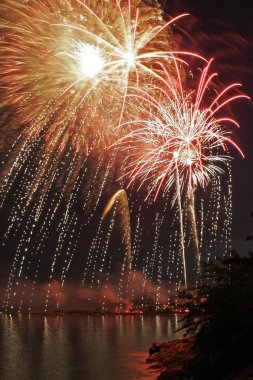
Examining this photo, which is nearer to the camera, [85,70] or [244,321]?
[244,321]

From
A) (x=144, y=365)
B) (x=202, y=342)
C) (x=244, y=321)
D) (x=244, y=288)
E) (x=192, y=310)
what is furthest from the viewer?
(x=144, y=365)

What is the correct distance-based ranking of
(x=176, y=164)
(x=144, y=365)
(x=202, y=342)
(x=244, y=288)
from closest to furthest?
1. (x=244, y=288)
2. (x=202, y=342)
3. (x=176, y=164)
4. (x=144, y=365)

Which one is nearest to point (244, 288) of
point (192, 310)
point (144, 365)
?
point (192, 310)

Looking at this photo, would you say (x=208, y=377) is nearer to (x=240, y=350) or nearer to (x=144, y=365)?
(x=240, y=350)

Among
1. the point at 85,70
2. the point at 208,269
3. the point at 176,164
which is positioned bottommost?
the point at 208,269

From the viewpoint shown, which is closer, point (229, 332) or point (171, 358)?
point (229, 332)

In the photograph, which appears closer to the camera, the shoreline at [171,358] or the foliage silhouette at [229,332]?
the foliage silhouette at [229,332]

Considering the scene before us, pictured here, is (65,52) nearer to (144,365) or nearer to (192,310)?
(192,310)

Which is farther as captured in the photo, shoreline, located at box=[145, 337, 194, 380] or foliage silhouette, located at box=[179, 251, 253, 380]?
shoreline, located at box=[145, 337, 194, 380]

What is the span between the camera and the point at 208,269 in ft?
51.9

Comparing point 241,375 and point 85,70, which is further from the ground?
point 85,70

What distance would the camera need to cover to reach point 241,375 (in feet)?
31.1

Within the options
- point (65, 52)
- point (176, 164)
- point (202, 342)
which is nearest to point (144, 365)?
point (176, 164)

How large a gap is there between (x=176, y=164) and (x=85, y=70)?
245 inches
